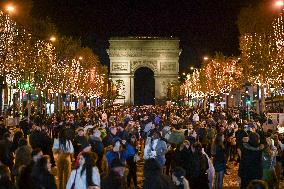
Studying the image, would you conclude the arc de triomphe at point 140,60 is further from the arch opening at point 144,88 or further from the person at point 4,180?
the person at point 4,180

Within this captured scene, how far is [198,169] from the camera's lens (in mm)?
11938

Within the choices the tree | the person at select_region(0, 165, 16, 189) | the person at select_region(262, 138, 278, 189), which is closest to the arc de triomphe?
the tree

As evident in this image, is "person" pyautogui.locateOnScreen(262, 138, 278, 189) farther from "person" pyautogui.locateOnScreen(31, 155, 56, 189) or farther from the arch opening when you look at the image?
the arch opening

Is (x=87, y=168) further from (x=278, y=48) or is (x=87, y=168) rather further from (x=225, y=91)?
(x=225, y=91)

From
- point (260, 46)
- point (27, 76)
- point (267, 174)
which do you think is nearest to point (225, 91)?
point (260, 46)

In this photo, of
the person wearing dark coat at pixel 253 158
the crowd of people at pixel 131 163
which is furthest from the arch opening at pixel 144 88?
the person wearing dark coat at pixel 253 158

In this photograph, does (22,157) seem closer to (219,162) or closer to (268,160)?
(219,162)

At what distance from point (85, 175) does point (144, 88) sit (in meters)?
152

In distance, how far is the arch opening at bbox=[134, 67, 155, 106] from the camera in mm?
160125

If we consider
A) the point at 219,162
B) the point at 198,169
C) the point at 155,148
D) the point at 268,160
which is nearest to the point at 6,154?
the point at 155,148

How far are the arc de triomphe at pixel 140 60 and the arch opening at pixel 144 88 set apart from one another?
3930 centimetres

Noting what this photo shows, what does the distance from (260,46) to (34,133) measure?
31.7 meters

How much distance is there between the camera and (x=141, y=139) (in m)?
27.9

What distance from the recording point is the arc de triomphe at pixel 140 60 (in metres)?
118
